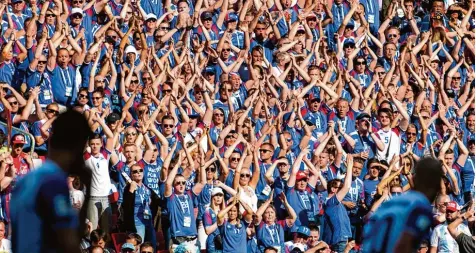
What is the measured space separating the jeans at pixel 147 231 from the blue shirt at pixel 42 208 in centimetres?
814

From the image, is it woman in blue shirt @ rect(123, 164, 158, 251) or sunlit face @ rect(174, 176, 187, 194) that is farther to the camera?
sunlit face @ rect(174, 176, 187, 194)

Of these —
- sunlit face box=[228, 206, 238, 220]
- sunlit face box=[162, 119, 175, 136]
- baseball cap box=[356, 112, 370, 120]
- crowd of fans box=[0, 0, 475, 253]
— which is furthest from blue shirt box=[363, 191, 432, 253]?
baseball cap box=[356, 112, 370, 120]

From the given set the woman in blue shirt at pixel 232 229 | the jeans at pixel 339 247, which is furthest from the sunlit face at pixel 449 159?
the woman in blue shirt at pixel 232 229

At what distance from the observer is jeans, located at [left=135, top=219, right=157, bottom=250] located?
51.6ft

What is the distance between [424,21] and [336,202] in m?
6.28

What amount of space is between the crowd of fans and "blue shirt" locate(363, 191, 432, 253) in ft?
19.5

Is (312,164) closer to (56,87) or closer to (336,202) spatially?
(336,202)

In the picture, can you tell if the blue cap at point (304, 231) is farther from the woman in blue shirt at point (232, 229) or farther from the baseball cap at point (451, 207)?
the baseball cap at point (451, 207)

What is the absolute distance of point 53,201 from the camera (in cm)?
748

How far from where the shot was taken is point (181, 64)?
18812 millimetres

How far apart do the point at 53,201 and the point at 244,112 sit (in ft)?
34.9

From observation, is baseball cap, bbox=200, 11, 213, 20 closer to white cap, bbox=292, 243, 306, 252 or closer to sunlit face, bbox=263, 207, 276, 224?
sunlit face, bbox=263, 207, 276, 224

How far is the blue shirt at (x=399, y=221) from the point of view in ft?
27.9

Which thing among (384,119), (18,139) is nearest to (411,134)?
(384,119)
